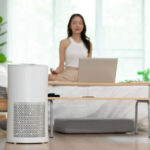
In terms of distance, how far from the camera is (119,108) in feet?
15.3

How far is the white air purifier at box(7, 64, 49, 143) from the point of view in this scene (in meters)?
3.24

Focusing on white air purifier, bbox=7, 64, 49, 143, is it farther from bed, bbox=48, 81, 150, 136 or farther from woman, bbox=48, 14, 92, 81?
woman, bbox=48, 14, 92, 81

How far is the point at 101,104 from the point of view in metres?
4.61

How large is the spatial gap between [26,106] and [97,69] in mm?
1085

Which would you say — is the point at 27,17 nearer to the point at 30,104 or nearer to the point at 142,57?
the point at 142,57

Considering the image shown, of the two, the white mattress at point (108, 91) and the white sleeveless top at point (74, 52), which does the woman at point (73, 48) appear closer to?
the white sleeveless top at point (74, 52)

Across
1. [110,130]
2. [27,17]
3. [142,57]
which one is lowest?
[110,130]

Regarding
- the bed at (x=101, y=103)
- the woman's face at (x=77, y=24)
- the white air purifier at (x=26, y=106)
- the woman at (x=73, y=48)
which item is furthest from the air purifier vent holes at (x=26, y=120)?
the woman's face at (x=77, y=24)

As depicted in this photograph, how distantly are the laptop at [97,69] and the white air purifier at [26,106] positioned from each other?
0.90m

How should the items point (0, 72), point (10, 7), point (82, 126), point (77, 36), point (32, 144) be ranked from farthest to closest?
1. point (10, 7)
2. point (77, 36)
3. point (0, 72)
4. point (82, 126)
5. point (32, 144)

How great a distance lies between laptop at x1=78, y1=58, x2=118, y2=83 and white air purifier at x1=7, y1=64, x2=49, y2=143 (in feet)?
2.94

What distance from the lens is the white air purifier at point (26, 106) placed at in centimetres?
324

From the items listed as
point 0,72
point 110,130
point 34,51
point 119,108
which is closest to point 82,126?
point 110,130

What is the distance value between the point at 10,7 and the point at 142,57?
9.00 ft
